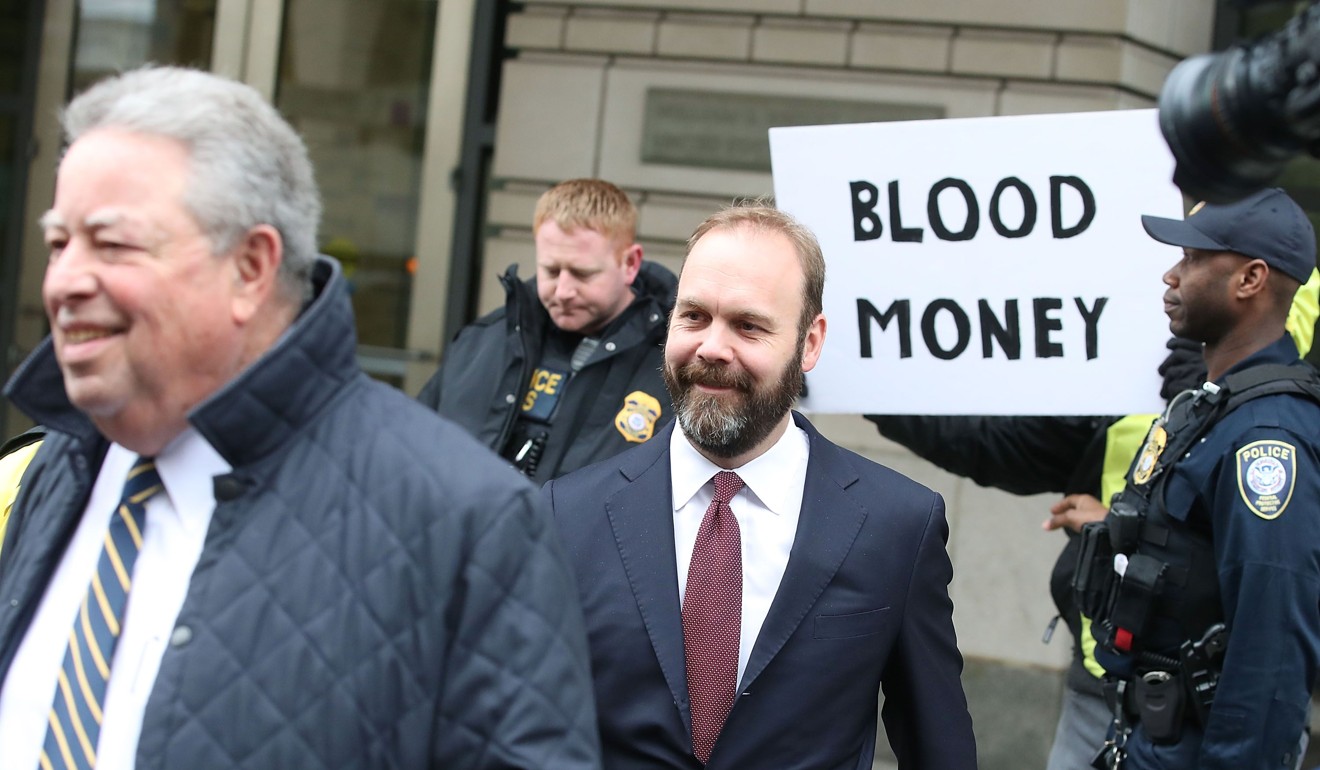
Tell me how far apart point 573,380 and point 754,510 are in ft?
5.77

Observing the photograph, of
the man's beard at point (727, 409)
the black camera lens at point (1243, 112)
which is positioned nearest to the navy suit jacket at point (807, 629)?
the man's beard at point (727, 409)

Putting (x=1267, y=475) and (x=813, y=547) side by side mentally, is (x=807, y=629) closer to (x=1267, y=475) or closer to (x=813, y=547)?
(x=813, y=547)

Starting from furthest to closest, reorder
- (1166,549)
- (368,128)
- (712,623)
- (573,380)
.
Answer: (368,128), (573,380), (1166,549), (712,623)

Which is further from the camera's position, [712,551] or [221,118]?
[712,551]

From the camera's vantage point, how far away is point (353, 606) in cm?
190

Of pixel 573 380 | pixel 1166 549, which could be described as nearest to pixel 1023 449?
pixel 1166 549

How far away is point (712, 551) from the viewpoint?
2793mm

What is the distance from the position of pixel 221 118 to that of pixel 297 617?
0.62 metres

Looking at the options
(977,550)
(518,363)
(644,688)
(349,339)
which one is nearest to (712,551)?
(644,688)

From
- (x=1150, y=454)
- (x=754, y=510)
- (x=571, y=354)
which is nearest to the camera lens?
A: (x=754, y=510)

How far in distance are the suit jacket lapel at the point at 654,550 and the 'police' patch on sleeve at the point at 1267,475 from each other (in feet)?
4.30

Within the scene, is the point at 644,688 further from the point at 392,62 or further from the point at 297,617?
the point at 392,62

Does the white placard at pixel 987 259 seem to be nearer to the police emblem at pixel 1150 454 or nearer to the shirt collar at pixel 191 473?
the police emblem at pixel 1150 454

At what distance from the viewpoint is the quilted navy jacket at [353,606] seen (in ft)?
6.12
